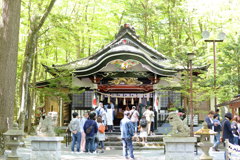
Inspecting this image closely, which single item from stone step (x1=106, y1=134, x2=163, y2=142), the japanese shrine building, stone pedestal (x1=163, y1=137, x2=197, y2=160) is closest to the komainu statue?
stone pedestal (x1=163, y1=137, x2=197, y2=160)

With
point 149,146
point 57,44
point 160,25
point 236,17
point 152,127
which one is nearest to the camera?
point 149,146

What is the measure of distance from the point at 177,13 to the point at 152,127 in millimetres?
11711

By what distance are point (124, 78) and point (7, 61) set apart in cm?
1015

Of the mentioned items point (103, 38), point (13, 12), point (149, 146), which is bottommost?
point (149, 146)

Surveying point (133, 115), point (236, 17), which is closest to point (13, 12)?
point (133, 115)

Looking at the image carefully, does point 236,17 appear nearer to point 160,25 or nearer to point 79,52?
point 160,25

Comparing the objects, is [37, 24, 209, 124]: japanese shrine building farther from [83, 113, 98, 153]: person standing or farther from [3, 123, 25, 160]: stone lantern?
[3, 123, 25, 160]: stone lantern

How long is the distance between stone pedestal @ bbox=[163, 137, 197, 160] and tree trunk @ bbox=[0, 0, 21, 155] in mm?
5699

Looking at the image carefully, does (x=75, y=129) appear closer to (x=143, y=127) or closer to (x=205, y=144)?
(x=143, y=127)

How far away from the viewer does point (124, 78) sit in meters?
20.8

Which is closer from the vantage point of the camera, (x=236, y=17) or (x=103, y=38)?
(x=236, y=17)

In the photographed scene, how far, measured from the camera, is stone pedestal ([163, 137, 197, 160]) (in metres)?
8.88

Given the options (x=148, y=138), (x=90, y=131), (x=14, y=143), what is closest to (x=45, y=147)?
(x=14, y=143)

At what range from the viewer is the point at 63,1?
2484cm
